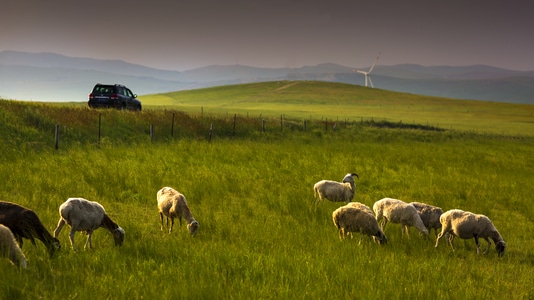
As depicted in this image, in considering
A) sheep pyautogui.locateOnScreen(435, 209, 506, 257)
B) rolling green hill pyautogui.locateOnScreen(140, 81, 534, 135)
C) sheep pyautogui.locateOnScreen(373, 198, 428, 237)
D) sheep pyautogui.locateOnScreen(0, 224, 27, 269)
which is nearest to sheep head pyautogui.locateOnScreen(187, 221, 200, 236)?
sheep pyautogui.locateOnScreen(0, 224, 27, 269)

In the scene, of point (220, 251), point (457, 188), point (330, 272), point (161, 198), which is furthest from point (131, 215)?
point (457, 188)

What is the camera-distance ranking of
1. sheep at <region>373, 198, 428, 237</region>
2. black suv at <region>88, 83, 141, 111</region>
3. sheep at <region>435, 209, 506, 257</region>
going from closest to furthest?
sheep at <region>435, 209, 506, 257</region>
sheep at <region>373, 198, 428, 237</region>
black suv at <region>88, 83, 141, 111</region>

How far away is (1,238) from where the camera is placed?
7.29m

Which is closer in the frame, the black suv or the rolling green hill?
the black suv

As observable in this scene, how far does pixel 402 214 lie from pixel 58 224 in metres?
8.52

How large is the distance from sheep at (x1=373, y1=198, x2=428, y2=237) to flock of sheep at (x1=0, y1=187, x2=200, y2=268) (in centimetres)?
534

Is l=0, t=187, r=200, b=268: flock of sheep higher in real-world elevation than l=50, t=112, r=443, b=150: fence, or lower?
lower

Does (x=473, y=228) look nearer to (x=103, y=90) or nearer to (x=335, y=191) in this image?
(x=335, y=191)

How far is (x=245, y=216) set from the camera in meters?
13.9

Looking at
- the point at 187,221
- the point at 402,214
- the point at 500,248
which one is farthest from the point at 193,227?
the point at 500,248

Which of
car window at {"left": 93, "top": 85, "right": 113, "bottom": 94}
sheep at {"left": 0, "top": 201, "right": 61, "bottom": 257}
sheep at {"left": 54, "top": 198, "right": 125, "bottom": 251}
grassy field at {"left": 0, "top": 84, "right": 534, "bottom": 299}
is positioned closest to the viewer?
grassy field at {"left": 0, "top": 84, "right": 534, "bottom": 299}

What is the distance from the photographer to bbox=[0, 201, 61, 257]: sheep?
847cm

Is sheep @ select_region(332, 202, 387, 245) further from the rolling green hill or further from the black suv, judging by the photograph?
the rolling green hill

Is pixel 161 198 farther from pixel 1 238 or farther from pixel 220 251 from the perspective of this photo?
pixel 1 238
